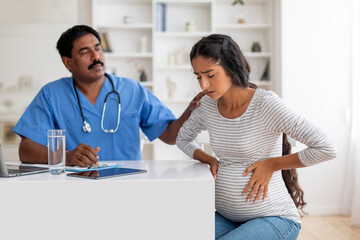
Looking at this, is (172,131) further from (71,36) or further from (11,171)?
(11,171)

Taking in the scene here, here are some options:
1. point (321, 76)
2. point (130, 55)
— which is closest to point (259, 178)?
point (321, 76)

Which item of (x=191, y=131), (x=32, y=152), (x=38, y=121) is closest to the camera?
(x=191, y=131)

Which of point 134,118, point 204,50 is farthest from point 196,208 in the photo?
point 134,118

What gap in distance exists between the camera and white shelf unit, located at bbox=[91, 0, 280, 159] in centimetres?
388

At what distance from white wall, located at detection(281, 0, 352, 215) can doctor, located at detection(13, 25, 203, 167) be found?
1790 millimetres

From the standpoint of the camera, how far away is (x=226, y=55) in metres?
1.44

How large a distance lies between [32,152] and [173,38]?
2455 millimetres

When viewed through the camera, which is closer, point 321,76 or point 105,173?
point 105,173

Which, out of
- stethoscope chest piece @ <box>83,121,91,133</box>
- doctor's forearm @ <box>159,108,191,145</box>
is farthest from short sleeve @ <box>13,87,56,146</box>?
doctor's forearm @ <box>159,108,191,145</box>

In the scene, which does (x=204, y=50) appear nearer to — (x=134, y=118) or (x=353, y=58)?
(x=134, y=118)

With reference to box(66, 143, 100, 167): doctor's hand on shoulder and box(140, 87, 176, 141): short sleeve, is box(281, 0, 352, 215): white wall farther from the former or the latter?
box(66, 143, 100, 167): doctor's hand on shoulder

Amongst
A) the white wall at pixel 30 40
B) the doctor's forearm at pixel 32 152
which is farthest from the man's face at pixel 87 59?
the white wall at pixel 30 40

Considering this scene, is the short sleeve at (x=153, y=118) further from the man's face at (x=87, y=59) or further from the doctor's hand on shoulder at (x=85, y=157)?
the doctor's hand on shoulder at (x=85, y=157)

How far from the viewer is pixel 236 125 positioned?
145cm
